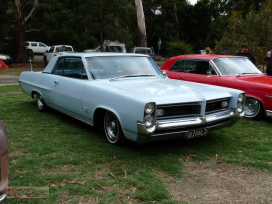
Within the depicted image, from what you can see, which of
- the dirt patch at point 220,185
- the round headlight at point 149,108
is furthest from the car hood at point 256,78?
the round headlight at point 149,108

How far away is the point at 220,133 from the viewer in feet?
19.7

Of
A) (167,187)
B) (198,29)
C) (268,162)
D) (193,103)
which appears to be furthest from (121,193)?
(198,29)

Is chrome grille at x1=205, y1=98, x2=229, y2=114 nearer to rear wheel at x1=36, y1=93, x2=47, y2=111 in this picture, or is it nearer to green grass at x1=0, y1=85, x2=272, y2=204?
green grass at x1=0, y1=85, x2=272, y2=204

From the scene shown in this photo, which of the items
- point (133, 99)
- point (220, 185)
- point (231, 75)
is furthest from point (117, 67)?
point (231, 75)

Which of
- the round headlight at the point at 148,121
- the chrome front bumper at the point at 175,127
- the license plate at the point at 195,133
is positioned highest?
the round headlight at the point at 148,121

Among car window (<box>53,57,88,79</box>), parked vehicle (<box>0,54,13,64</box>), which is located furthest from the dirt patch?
parked vehicle (<box>0,54,13,64</box>)

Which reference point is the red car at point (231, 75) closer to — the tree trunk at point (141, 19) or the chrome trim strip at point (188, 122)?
the chrome trim strip at point (188, 122)

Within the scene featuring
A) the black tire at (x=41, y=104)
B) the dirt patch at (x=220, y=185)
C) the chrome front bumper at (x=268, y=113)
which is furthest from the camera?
the black tire at (x=41, y=104)

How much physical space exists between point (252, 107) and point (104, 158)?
3.92 meters

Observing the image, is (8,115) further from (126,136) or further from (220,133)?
(220,133)

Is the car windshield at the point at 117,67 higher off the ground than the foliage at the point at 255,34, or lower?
lower

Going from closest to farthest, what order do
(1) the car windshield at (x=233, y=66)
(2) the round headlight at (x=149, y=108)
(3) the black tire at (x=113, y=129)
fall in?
1. (2) the round headlight at (x=149, y=108)
2. (3) the black tire at (x=113, y=129)
3. (1) the car windshield at (x=233, y=66)

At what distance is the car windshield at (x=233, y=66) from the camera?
7.65 m

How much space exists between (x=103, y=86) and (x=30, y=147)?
1452 millimetres
